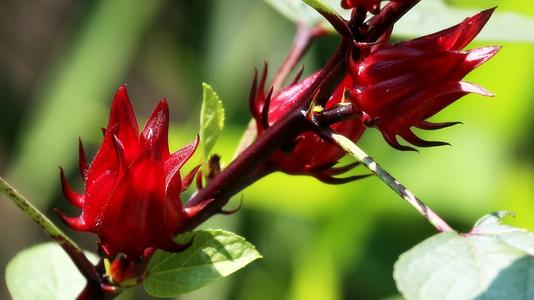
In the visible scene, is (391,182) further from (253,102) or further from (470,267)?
(253,102)

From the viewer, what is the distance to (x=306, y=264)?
277cm

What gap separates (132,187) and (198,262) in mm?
122

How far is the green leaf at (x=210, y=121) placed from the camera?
41.9 inches

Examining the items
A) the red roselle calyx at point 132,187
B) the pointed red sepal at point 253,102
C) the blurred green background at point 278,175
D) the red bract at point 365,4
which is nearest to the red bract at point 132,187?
the red roselle calyx at point 132,187

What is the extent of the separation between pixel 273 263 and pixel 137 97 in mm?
2212

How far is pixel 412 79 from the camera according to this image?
0.89 metres

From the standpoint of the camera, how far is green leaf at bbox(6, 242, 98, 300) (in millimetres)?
1211

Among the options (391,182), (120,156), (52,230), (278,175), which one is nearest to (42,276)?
(52,230)

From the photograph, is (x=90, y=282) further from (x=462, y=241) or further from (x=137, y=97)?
(x=137, y=97)

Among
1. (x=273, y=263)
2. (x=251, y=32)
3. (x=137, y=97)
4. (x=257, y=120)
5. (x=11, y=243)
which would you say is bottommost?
(x=11, y=243)

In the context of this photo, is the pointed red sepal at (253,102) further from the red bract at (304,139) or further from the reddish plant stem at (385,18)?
the reddish plant stem at (385,18)

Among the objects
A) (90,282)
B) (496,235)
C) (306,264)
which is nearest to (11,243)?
(306,264)

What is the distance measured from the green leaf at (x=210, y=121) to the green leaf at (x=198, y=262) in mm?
137

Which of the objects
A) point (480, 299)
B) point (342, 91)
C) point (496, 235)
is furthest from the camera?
point (342, 91)
